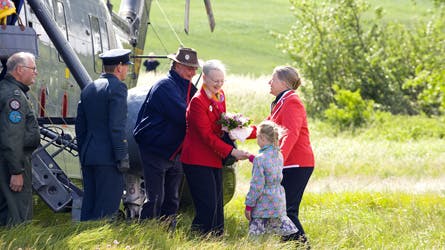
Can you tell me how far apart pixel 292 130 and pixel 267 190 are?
59cm

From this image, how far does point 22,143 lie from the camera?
8086 millimetres

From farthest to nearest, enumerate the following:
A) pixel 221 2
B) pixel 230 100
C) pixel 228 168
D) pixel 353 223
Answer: pixel 221 2
pixel 230 100
pixel 353 223
pixel 228 168

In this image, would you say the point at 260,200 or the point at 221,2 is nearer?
the point at 260,200

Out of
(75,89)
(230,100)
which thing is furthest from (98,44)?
(230,100)

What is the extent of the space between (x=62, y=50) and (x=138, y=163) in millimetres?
1295

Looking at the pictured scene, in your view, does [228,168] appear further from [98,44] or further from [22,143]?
[98,44]

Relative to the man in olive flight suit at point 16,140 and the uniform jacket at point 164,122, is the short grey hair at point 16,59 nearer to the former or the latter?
the man in olive flight suit at point 16,140

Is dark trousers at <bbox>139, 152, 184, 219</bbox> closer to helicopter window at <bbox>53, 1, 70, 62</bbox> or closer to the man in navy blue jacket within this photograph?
the man in navy blue jacket

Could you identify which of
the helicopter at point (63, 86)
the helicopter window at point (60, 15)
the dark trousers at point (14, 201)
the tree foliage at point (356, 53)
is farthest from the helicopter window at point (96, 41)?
Answer: the tree foliage at point (356, 53)

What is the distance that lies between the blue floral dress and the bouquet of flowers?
27cm

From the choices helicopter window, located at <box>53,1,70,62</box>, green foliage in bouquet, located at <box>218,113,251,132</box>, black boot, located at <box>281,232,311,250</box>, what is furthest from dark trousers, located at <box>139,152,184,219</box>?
helicopter window, located at <box>53,1,70,62</box>

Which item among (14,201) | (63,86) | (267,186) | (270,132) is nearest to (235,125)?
(270,132)

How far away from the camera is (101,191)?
841cm

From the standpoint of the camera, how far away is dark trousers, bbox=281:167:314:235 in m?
8.55
